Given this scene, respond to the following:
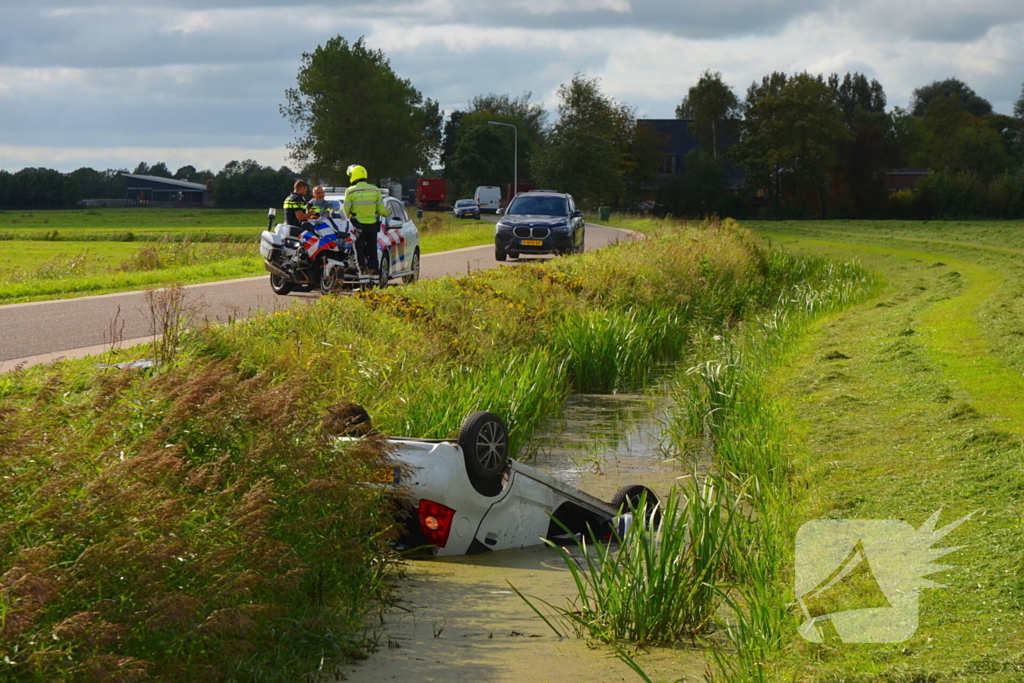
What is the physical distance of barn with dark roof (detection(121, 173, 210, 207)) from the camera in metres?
132

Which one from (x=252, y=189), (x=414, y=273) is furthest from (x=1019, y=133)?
(x=414, y=273)

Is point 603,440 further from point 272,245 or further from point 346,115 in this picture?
point 346,115

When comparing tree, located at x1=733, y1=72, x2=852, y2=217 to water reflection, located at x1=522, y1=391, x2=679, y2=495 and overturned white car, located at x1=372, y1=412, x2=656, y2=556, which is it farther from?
overturned white car, located at x1=372, y1=412, x2=656, y2=556

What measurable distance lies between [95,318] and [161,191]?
12790 centimetres

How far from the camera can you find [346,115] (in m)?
77.8

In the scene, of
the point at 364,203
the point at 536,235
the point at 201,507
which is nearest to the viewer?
the point at 201,507

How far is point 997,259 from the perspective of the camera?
2956 cm


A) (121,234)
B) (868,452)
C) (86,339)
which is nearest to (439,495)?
(868,452)

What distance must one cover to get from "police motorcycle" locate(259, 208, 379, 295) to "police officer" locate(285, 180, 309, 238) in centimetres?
→ 8

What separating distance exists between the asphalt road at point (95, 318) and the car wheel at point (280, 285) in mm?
159

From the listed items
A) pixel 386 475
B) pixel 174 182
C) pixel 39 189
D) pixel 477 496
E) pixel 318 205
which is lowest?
pixel 477 496

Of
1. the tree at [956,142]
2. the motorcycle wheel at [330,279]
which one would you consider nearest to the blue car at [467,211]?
the tree at [956,142]

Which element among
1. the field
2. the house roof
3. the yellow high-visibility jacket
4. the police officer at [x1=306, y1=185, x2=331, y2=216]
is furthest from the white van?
the field

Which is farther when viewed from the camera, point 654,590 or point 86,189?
point 86,189
